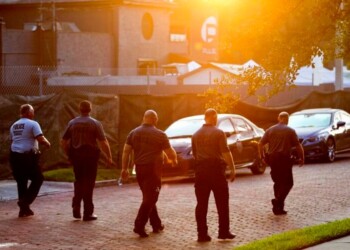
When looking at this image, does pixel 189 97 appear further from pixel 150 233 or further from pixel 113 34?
pixel 113 34

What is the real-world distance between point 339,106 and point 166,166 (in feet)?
57.4

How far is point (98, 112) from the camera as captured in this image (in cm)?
2580

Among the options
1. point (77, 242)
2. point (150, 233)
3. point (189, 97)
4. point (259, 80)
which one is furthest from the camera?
point (189, 97)

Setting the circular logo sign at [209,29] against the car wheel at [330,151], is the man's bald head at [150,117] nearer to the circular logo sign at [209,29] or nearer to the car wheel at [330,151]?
the car wheel at [330,151]

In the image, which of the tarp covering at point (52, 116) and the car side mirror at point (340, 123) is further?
the car side mirror at point (340, 123)

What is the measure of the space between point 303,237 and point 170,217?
11.8 ft

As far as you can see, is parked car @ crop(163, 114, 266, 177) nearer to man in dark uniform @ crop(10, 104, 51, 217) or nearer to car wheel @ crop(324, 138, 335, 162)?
car wheel @ crop(324, 138, 335, 162)

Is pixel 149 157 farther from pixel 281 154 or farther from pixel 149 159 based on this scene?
pixel 281 154

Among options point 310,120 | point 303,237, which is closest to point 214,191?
point 303,237

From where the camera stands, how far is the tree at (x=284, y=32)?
49.3 feet

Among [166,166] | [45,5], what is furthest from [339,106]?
Answer: [45,5]

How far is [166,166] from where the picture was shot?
2200cm

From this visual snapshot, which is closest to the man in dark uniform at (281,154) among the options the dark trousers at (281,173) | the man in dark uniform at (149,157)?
the dark trousers at (281,173)

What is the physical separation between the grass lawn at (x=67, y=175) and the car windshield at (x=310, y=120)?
7.64 m
